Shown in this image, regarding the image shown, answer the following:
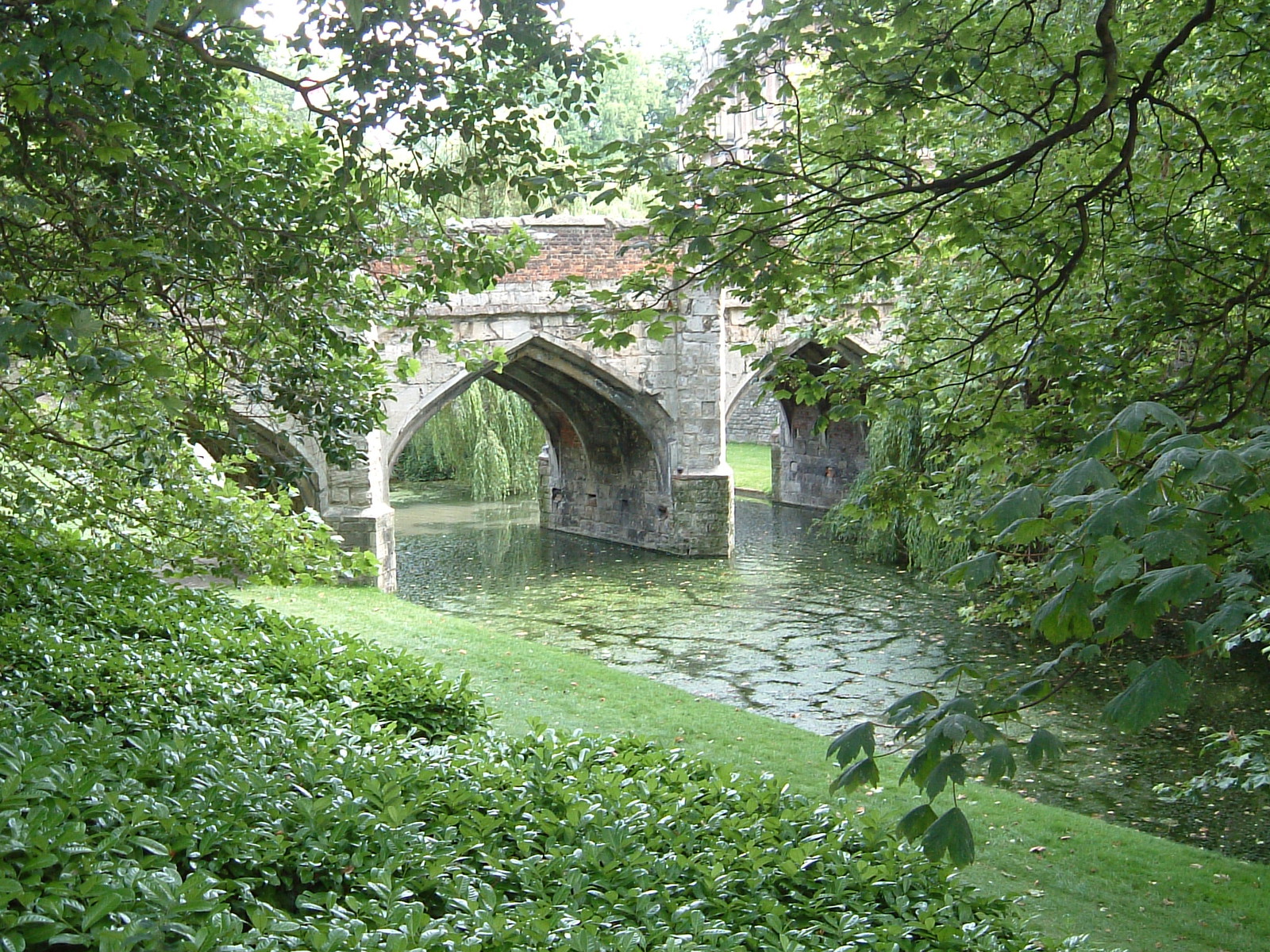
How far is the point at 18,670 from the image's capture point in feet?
13.0

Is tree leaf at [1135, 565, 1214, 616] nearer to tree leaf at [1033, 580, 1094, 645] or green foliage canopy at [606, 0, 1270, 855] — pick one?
tree leaf at [1033, 580, 1094, 645]

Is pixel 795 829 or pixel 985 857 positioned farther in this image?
pixel 985 857

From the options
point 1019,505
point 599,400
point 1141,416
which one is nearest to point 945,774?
point 1019,505

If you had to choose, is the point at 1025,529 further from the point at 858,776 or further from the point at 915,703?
the point at 858,776

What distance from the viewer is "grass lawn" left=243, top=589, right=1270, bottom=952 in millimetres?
4484

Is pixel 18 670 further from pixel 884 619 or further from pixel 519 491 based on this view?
pixel 519 491

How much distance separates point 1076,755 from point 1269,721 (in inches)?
65.3

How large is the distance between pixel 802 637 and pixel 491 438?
1206 centimetres

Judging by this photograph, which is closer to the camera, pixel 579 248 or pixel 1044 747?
pixel 1044 747

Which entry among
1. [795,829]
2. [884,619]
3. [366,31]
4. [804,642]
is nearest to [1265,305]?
[795,829]

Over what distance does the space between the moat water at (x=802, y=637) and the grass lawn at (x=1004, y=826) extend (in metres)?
0.61

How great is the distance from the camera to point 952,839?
1.95 m

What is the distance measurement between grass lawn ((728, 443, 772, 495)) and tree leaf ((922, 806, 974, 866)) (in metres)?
20.3

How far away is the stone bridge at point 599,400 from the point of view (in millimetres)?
14102
